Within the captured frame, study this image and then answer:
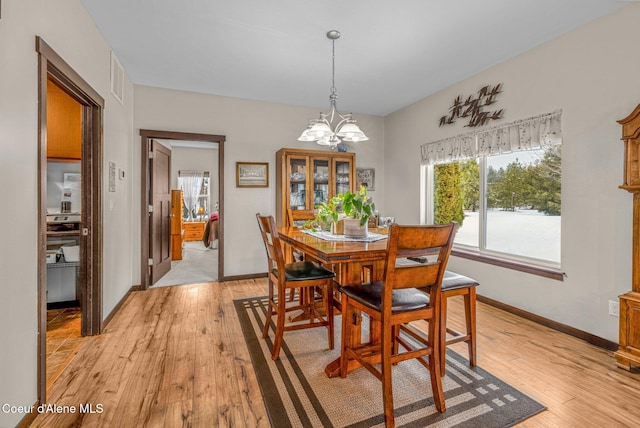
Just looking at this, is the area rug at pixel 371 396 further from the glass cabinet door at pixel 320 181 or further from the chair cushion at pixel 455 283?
the glass cabinet door at pixel 320 181

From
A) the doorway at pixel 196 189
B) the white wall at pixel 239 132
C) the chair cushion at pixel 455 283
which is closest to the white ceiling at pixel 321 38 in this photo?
the white wall at pixel 239 132

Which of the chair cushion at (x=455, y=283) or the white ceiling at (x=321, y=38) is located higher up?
the white ceiling at (x=321, y=38)

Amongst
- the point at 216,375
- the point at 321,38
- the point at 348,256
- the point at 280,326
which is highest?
the point at 321,38

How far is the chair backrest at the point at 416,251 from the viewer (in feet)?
4.83

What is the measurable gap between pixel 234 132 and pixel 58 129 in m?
1.90

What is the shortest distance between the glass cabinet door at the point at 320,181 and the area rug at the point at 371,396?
2482 millimetres

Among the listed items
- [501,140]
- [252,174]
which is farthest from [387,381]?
[252,174]

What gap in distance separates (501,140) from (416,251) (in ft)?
7.59

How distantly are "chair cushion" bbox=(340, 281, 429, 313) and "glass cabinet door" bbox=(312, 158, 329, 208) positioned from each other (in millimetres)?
2578

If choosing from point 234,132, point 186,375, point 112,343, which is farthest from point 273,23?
point 112,343

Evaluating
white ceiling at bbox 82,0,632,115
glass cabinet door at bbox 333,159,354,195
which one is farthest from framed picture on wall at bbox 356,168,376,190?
white ceiling at bbox 82,0,632,115

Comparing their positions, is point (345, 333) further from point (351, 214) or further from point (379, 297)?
point (351, 214)

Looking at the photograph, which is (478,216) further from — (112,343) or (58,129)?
(58,129)

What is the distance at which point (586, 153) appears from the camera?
8.23 ft
